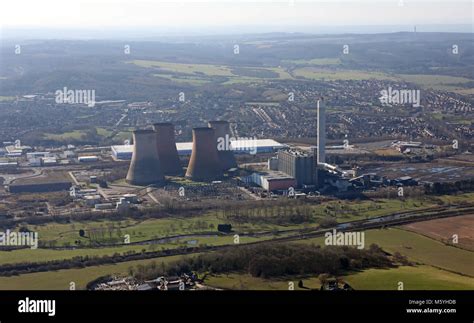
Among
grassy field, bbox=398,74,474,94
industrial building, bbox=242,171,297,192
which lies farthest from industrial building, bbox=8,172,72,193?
grassy field, bbox=398,74,474,94

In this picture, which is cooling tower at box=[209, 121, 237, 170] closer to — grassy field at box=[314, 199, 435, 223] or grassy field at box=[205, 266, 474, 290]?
grassy field at box=[314, 199, 435, 223]

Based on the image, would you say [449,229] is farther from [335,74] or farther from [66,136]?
[335,74]

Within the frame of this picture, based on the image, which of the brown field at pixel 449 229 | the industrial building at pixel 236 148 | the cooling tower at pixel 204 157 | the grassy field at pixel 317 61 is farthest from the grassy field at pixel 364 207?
the grassy field at pixel 317 61

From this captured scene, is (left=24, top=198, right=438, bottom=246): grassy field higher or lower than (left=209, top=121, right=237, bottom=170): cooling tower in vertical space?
lower

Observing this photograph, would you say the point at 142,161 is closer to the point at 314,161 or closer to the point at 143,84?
the point at 314,161

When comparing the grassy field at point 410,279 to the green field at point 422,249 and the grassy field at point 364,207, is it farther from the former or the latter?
the grassy field at point 364,207

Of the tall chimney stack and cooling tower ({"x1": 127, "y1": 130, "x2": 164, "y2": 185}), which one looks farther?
the tall chimney stack
